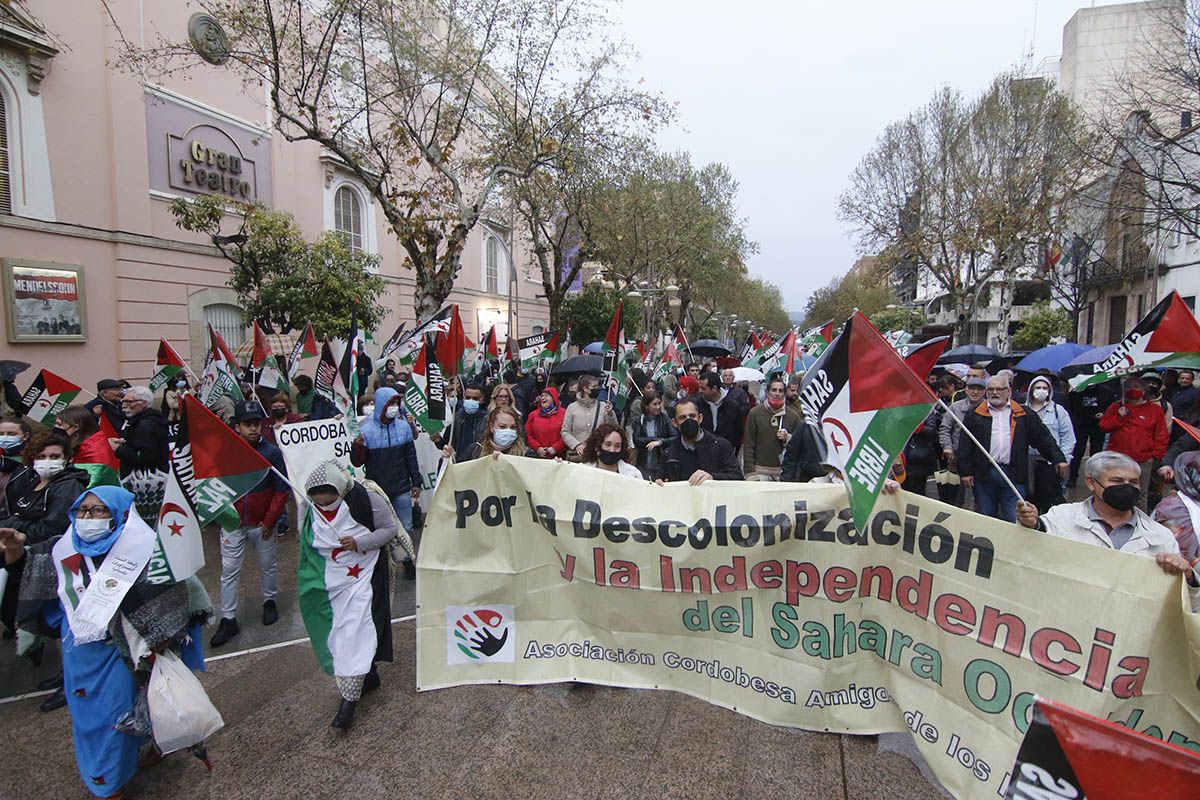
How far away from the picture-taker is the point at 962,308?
2550cm

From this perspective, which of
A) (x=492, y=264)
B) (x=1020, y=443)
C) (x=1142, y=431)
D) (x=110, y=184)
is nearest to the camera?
(x=1020, y=443)

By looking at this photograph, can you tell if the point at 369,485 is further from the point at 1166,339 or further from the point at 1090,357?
the point at 1090,357

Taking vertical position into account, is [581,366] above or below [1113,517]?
above

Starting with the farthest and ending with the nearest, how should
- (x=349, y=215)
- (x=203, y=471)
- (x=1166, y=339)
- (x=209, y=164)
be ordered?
(x=349, y=215)
(x=209, y=164)
(x=1166, y=339)
(x=203, y=471)

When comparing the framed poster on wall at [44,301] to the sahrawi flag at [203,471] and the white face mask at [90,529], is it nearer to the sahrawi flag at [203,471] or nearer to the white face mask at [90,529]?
the sahrawi flag at [203,471]

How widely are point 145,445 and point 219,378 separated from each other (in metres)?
3.70

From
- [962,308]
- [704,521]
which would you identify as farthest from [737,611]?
[962,308]

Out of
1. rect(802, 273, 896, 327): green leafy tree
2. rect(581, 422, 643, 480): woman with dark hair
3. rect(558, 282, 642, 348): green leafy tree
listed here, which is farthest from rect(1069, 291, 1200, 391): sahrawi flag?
rect(802, 273, 896, 327): green leafy tree

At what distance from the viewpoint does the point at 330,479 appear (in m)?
3.72

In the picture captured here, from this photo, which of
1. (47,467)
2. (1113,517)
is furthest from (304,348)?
(1113,517)

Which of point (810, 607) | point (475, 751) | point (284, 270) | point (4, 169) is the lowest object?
point (475, 751)

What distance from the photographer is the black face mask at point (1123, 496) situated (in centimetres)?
295

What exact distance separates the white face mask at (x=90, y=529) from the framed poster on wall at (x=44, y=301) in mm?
12341

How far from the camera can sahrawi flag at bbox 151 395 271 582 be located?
11.6ft
